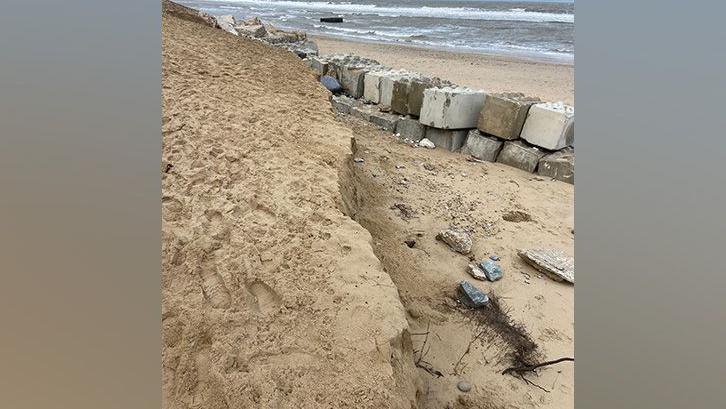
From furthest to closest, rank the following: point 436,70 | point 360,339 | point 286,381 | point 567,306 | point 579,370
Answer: point 436,70 → point 567,306 → point 360,339 → point 286,381 → point 579,370

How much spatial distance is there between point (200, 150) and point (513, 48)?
15.3 m

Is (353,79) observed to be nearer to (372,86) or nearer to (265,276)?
(372,86)

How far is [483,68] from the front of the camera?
41.0ft

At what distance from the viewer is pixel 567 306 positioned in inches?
140

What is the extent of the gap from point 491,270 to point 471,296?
1.68 ft

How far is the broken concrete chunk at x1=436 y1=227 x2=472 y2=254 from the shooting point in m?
4.09

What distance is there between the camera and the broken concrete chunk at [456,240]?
409 cm

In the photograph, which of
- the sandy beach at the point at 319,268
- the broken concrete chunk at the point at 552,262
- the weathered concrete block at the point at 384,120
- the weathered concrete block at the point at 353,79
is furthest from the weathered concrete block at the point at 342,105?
the broken concrete chunk at the point at 552,262

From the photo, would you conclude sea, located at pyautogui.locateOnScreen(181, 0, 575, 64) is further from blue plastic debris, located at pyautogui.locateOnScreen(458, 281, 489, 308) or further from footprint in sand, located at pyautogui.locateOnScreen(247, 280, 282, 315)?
footprint in sand, located at pyautogui.locateOnScreen(247, 280, 282, 315)

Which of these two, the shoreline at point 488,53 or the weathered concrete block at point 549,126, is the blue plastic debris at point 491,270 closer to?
the weathered concrete block at point 549,126

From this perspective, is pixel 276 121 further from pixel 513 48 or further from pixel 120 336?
pixel 513 48

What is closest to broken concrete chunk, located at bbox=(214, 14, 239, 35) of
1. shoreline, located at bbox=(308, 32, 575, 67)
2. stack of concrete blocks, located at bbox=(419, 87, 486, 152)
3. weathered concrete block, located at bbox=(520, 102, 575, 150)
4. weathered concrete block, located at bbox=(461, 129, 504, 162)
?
stack of concrete blocks, located at bbox=(419, 87, 486, 152)

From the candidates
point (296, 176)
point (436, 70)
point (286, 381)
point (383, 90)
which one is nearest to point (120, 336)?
point (286, 381)

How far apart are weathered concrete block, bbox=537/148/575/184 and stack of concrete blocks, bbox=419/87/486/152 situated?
111 centimetres
